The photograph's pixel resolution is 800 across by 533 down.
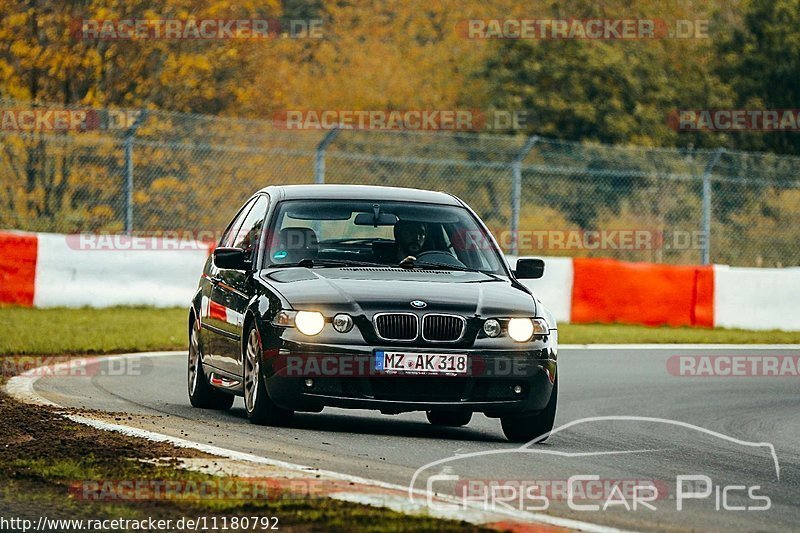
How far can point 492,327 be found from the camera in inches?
377

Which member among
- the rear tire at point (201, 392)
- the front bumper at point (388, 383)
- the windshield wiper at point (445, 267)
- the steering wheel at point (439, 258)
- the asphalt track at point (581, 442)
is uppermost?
the steering wheel at point (439, 258)

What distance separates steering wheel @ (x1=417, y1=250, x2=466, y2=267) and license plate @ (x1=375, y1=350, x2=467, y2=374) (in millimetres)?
1286

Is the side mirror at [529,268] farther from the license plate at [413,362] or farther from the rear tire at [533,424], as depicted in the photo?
the license plate at [413,362]

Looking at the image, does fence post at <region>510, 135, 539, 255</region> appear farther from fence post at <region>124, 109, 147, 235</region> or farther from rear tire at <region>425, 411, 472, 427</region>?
rear tire at <region>425, 411, 472, 427</region>

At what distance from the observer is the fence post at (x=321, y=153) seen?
21922mm

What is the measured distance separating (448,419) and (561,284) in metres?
11.4

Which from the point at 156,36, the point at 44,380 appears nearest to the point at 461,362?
the point at 44,380

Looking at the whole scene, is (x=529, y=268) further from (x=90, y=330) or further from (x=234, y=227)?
(x=90, y=330)

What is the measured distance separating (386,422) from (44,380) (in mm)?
3248

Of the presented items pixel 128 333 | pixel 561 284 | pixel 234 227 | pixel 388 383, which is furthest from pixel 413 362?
pixel 561 284

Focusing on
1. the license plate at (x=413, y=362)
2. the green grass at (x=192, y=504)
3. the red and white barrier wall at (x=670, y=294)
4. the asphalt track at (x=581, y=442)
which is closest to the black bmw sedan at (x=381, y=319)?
the license plate at (x=413, y=362)

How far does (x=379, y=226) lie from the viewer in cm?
1070

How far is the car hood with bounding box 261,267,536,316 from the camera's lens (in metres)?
9.49

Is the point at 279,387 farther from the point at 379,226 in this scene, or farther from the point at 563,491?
the point at 563,491
